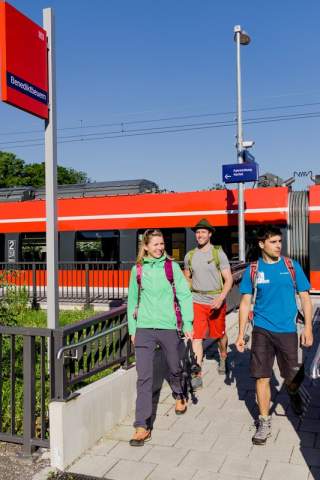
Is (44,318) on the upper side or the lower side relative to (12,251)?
lower

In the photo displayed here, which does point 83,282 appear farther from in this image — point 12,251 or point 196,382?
point 196,382

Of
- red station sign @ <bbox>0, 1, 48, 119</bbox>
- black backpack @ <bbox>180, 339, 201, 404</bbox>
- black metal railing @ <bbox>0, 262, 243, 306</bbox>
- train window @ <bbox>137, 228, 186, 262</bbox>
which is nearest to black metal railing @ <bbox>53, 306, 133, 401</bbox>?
black backpack @ <bbox>180, 339, 201, 404</bbox>

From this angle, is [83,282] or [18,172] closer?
[83,282]

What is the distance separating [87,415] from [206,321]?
1.95 m

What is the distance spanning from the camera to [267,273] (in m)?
4.09

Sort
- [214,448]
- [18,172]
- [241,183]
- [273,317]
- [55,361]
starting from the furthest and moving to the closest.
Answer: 1. [18,172]
2. [241,183]
3. [273,317]
4. [214,448]
5. [55,361]

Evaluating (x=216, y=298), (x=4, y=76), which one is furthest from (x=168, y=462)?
(x=4, y=76)

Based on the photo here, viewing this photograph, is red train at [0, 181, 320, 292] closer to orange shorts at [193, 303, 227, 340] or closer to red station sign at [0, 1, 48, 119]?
orange shorts at [193, 303, 227, 340]

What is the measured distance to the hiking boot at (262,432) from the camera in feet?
13.1

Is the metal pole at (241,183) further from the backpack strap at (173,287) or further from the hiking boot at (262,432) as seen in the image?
the hiking boot at (262,432)

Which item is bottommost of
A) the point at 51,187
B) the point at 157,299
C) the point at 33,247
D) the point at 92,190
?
the point at 157,299

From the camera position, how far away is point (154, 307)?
4273 millimetres

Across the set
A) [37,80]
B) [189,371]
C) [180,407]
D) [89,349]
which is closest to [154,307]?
[89,349]

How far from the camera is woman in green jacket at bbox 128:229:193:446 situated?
4262 mm
